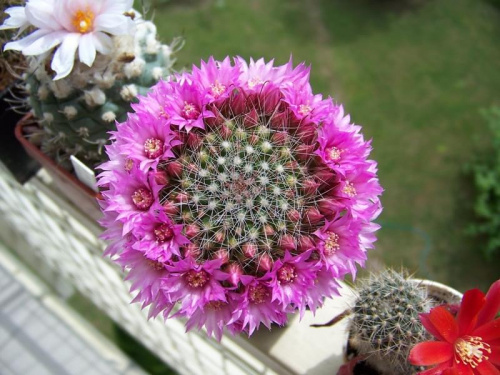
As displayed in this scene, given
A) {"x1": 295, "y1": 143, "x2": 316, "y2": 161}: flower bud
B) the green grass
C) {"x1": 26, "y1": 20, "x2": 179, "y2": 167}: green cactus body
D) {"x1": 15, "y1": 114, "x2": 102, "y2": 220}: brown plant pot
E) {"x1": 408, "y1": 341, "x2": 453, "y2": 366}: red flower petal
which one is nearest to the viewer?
{"x1": 408, "y1": 341, "x2": 453, "y2": 366}: red flower petal

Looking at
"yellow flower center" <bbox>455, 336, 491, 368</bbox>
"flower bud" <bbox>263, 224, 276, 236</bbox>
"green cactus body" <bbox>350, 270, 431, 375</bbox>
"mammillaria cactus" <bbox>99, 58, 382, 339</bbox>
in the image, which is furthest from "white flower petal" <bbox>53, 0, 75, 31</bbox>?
"yellow flower center" <bbox>455, 336, 491, 368</bbox>

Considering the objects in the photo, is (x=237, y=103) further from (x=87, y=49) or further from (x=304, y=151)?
(x=87, y=49)

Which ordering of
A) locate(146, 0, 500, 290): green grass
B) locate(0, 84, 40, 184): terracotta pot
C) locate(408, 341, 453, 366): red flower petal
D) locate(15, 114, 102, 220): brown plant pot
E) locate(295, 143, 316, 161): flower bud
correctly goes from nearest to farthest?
1. locate(408, 341, 453, 366): red flower petal
2. locate(295, 143, 316, 161): flower bud
3. locate(15, 114, 102, 220): brown plant pot
4. locate(0, 84, 40, 184): terracotta pot
5. locate(146, 0, 500, 290): green grass

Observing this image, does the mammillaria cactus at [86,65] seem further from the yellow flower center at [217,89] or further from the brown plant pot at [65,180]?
the yellow flower center at [217,89]

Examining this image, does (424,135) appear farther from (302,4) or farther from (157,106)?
(157,106)

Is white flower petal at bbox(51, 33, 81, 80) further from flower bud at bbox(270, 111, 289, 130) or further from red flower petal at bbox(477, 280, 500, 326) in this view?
red flower petal at bbox(477, 280, 500, 326)

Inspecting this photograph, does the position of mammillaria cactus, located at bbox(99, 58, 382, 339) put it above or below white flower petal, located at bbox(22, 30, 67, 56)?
below

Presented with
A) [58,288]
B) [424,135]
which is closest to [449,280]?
[424,135]
